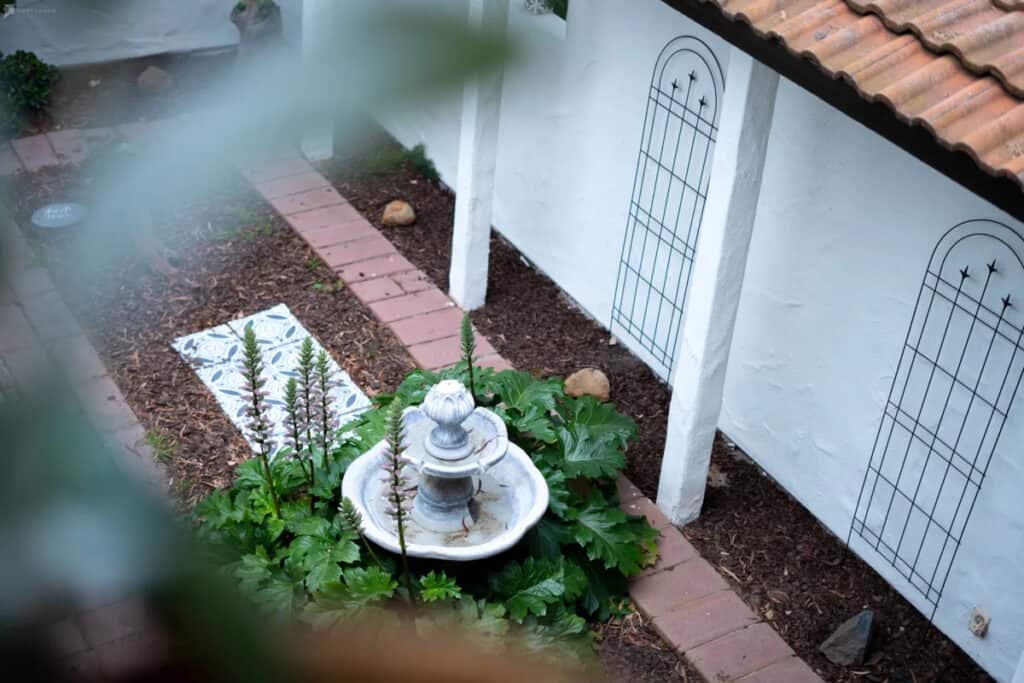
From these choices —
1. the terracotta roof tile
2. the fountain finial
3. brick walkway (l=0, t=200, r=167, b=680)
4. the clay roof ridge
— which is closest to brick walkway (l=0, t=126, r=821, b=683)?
brick walkway (l=0, t=200, r=167, b=680)

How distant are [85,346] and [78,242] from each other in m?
0.04

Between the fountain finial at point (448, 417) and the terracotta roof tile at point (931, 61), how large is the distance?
1.64 m

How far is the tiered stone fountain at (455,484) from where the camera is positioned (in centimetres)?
436

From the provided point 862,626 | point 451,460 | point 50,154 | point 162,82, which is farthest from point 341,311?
point 162,82

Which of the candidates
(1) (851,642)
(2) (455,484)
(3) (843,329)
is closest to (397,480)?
(2) (455,484)

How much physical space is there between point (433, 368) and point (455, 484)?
1408 millimetres

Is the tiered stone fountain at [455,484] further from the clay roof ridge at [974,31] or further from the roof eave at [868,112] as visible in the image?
the clay roof ridge at [974,31]

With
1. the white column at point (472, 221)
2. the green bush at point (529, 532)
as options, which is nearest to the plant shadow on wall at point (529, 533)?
the green bush at point (529, 532)

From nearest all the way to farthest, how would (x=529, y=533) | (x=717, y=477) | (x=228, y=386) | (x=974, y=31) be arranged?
(x=974, y=31), (x=529, y=533), (x=717, y=477), (x=228, y=386)

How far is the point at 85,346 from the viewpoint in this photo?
0.45m

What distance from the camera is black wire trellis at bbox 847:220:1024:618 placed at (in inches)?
162

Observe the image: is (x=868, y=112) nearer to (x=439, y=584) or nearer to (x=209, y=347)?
(x=439, y=584)

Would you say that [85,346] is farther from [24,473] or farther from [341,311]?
[341,311]

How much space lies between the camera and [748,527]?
5.12 meters
